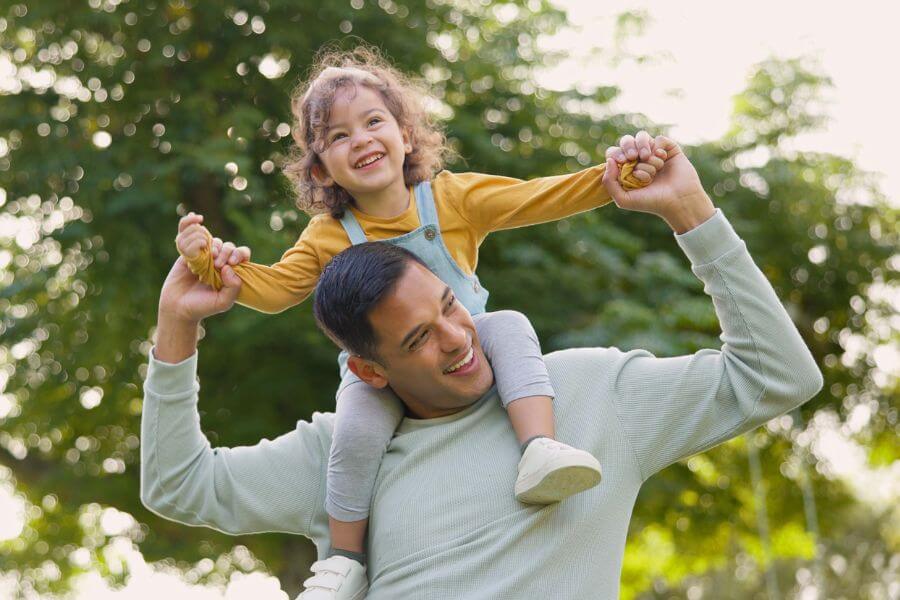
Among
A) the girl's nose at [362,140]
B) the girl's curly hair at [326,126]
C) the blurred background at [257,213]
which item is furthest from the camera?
the blurred background at [257,213]

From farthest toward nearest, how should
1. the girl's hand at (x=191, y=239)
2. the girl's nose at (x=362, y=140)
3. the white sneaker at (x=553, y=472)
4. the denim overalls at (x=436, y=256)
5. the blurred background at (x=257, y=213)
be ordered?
the blurred background at (x=257, y=213) → the girl's nose at (x=362, y=140) → the denim overalls at (x=436, y=256) → the girl's hand at (x=191, y=239) → the white sneaker at (x=553, y=472)

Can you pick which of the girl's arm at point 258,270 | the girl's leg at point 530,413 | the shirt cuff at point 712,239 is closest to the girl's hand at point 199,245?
the girl's arm at point 258,270

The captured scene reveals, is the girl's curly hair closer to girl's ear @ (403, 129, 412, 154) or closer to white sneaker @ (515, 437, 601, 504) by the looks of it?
girl's ear @ (403, 129, 412, 154)

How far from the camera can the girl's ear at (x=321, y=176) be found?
303cm

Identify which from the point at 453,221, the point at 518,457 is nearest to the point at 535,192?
the point at 453,221

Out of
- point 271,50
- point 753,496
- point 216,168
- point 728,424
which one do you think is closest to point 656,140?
point 728,424

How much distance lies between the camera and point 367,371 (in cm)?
255

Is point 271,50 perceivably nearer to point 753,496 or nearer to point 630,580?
point 753,496

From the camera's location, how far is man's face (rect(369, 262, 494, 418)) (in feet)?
7.86

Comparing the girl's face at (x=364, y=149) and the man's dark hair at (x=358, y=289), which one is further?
the girl's face at (x=364, y=149)

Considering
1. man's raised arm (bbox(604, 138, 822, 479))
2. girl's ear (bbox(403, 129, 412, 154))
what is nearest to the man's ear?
man's raised arm (bbox(604, 138, 822, 479))

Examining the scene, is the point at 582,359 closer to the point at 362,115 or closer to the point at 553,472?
the point at 553,472

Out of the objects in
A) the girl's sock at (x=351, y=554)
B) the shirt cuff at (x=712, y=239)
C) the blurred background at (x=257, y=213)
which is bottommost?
the blurred background at (x=257, y=213)

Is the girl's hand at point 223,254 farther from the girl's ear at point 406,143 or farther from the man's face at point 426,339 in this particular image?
the girl's ear at point 406,143
